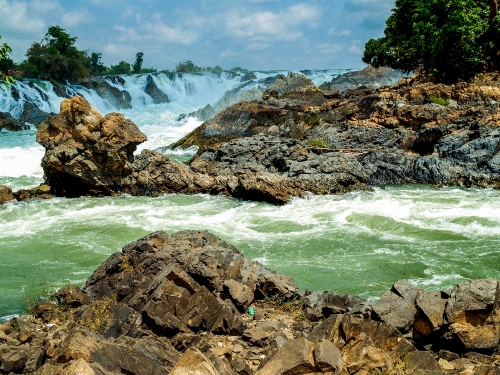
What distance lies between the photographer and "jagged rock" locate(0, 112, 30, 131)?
116 ft

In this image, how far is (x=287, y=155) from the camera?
59.5 feet

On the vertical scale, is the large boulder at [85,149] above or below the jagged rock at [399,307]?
above

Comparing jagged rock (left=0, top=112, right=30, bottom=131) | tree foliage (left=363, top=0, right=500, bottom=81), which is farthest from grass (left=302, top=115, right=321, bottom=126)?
jagged rock (left=0, top=112, right=30, bottom=131)

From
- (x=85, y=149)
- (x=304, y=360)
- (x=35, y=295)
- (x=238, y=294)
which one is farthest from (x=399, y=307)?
(x=85, y=149)

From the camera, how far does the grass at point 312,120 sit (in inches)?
950

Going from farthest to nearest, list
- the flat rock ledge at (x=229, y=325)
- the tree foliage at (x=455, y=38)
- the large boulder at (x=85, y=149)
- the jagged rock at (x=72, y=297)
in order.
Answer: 1. the tree foliage at (x=455, y=38)
2. the large boulder at (x=85, y=149)
3. the jagged rock at (x=72, y=297)
4. the flat rock ledge at (x=229, y=325)

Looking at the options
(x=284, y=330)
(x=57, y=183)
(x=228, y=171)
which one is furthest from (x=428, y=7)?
(x=284, y=330)

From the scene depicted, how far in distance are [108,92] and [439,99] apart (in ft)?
121

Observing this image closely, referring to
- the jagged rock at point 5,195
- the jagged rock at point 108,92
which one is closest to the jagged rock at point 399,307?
the jagged rock at point 5,195

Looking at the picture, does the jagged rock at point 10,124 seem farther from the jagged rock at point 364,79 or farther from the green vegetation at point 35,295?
the green vegetation at point 35,295

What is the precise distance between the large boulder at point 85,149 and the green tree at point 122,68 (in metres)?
60.8

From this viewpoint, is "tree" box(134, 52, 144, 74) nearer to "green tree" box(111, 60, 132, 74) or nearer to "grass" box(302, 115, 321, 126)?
"green tree" box(111, 60, 132, 74)

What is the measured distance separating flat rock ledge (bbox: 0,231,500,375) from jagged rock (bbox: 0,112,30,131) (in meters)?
31.6

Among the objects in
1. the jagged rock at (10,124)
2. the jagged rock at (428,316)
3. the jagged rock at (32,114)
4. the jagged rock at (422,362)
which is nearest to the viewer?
the jagged rock at (422,362)
